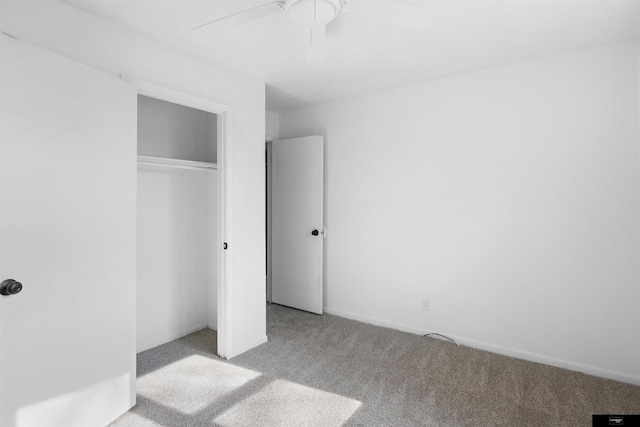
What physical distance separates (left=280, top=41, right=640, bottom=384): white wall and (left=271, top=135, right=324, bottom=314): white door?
270 mm

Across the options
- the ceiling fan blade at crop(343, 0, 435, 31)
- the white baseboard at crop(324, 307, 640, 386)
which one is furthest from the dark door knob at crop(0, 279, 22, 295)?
the white baseboard at crop(324, 307, 640, 386)

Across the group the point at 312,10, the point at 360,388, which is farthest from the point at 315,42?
the point at 360,388

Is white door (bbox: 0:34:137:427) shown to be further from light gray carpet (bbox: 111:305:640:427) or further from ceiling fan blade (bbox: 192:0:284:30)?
ceiling fan blade (bbox: 192:0:284:30)

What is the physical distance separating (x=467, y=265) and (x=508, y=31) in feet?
6.05

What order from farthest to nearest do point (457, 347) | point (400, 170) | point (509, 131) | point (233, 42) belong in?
1. point (400, 170)
2. point (457, 347)
3. point (509, 131)
4. point (233, 42)

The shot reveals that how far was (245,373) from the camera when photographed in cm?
263

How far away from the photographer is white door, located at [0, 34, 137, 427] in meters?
1.56

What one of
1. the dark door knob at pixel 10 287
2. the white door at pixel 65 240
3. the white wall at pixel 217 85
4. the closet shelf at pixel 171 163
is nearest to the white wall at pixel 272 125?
the white wall at pixel 217 85

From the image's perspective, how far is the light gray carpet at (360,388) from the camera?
209 cm

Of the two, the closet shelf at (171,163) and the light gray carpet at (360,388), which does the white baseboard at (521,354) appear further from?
the closet shelf at (171,163)

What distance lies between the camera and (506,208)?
9.61ft

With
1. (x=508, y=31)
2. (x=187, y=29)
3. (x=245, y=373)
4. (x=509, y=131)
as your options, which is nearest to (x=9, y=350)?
(x=245, y=373)

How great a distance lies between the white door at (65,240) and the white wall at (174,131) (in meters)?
1.08

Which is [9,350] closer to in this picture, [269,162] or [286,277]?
[286,277]
